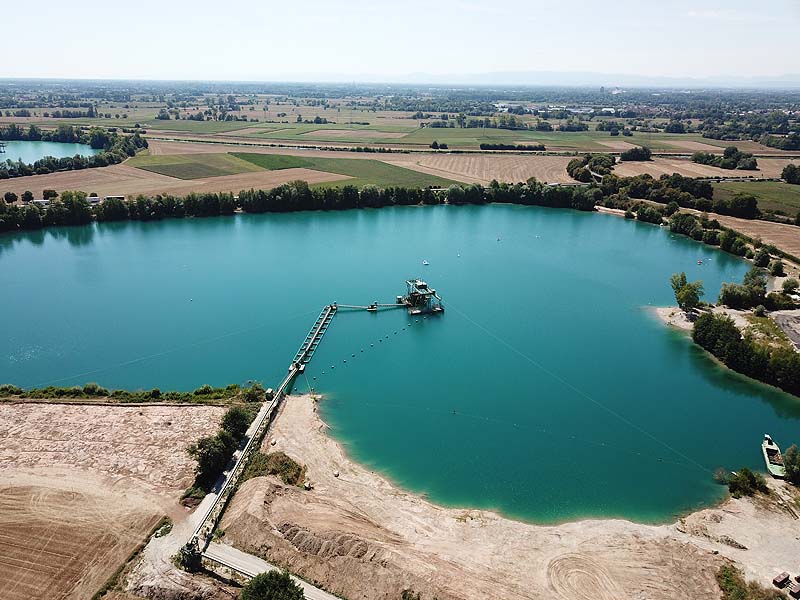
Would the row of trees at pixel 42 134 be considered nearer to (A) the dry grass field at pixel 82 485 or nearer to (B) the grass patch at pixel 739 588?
(A) the dry grass field at pixel 82 485

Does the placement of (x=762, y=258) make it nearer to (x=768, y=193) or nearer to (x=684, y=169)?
(x=768, y=193)

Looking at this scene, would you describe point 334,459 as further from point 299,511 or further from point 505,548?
point 505,548

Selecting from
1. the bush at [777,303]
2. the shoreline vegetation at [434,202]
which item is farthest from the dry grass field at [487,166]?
the bush at [777,303]

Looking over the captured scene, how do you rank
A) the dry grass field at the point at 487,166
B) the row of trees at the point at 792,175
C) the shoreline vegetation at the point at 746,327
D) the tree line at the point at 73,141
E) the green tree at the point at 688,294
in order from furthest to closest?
1. the dry grass field at the point at 487,166
2. the row of trees at the point at 792,175
3. the tree line at the point at 73,141
4. the green tree at the point at 688,294
5. the shoreline vegetation at the point at 746,327

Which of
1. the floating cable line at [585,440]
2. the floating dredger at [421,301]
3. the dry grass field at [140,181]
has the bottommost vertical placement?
the floating cable line at [585,440]

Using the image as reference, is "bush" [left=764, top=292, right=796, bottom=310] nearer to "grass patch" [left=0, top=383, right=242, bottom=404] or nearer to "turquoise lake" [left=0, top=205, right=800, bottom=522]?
"turquoise lake" [left=0, top=205, right=800, bottom=522]

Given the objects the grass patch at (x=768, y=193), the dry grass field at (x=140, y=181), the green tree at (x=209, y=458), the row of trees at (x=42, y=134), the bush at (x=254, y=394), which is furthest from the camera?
the row of trees at (x=42, y=134)

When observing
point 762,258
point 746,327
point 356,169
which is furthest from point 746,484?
point 356,169

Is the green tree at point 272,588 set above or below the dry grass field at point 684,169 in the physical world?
below
